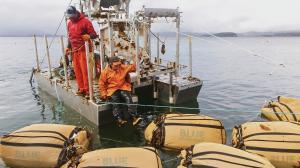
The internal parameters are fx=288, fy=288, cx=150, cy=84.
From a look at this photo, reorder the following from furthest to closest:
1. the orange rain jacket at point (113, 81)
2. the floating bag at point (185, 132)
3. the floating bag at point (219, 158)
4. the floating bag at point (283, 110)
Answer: the orange rain jacket at point (113, 81)
the floating bag at point (283, 110)
the floating bag at point (185, 132)
the floating bag at point (219, 158)

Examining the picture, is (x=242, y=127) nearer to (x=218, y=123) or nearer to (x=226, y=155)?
(x=218, y=123)

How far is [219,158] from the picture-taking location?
534 centimetres

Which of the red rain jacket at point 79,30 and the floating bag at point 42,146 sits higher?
the red rain jacket at point 79,30

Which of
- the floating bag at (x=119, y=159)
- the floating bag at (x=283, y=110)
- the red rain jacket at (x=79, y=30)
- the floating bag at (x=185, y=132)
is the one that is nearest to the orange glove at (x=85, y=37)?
the red rain jacket at (x=79, y=30)

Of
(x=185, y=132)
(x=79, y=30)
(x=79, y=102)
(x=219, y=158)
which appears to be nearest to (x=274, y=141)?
(x=219, y=158)

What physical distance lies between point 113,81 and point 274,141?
5.31 m

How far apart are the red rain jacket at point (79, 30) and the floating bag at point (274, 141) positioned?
6.12 m

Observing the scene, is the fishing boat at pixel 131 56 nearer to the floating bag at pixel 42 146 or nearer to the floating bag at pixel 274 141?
the floating bag at pixel 42 146

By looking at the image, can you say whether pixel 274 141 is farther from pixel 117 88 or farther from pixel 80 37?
pixel 80 37

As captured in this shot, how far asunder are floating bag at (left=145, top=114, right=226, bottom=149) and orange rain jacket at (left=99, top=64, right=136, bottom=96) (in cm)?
266

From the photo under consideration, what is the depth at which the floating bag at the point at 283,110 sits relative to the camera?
8922 mm

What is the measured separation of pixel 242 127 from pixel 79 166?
4.02 metres

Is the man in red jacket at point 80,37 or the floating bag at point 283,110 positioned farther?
the man in red jacket at point 80,37

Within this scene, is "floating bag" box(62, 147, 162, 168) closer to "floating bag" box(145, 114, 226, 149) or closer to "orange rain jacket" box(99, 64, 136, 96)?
"floating bag" box(145, 114, 226, 149)
